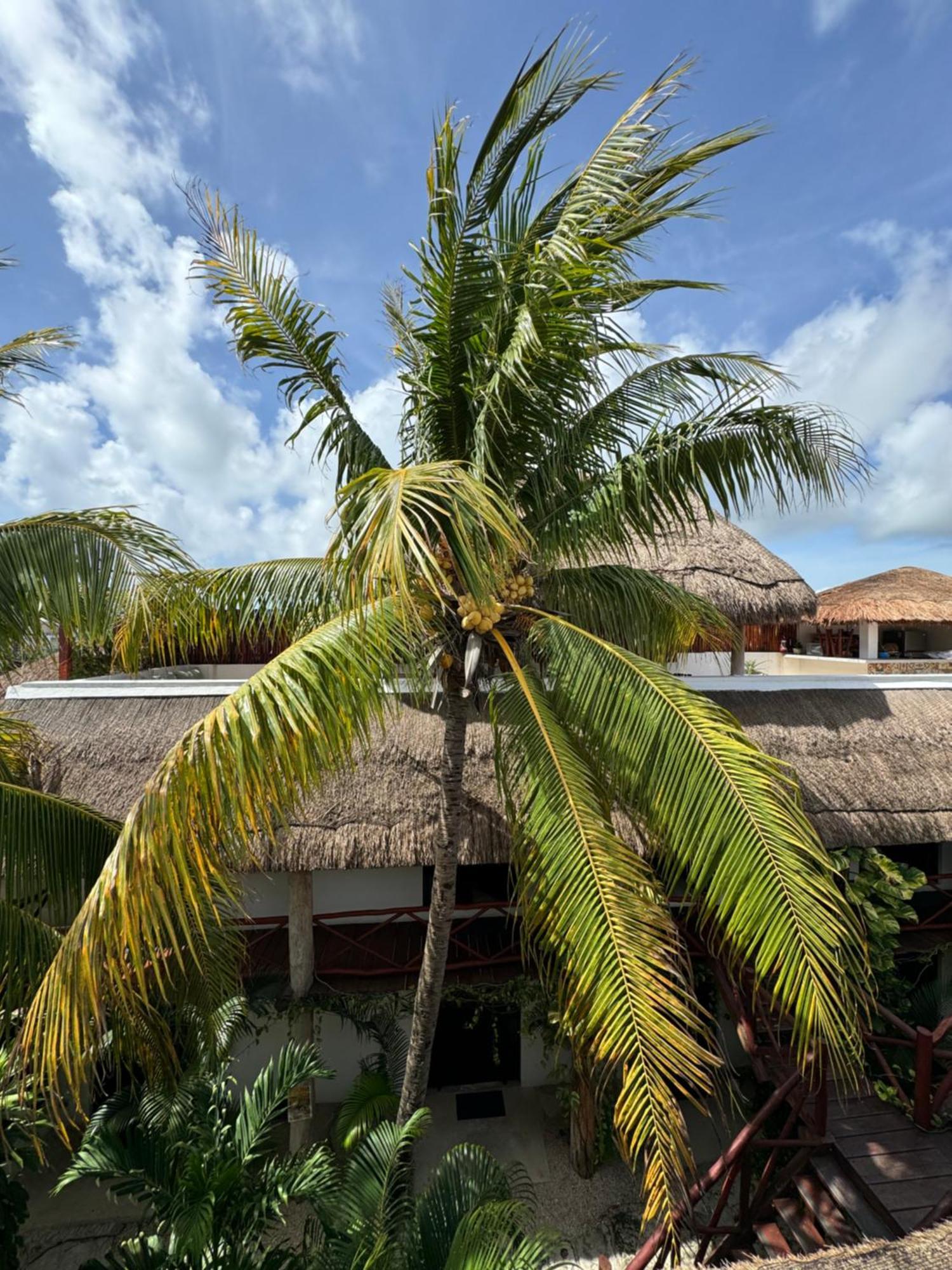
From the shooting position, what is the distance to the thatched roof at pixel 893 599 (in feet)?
41.3

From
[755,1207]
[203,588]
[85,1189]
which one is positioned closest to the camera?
[203,588]

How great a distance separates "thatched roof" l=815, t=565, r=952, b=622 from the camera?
1259 centimetres

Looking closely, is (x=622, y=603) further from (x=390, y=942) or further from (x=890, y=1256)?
(x=390, y=942)

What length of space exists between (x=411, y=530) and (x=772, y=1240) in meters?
6.04

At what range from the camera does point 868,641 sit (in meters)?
13.7

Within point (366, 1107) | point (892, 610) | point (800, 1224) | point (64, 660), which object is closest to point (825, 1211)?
point (800, 1224)

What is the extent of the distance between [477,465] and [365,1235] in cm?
447

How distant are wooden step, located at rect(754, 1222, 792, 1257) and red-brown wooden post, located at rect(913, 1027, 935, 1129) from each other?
1385mm

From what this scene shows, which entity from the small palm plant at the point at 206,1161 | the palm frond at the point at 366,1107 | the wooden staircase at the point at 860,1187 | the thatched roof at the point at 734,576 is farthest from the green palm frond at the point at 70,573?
the wooden staircase at the point at 860,1187

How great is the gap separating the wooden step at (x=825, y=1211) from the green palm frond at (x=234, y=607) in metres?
5.71

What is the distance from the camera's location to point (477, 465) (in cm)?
328

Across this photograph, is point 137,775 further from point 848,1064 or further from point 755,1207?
point 755,1207

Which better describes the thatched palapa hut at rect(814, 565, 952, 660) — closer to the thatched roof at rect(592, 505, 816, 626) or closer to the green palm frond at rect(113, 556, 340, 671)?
the thatched roof at rect(592, 505, 816, 626)

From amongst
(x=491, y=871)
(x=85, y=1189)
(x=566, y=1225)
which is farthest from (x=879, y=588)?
(x=85, y=1189)
